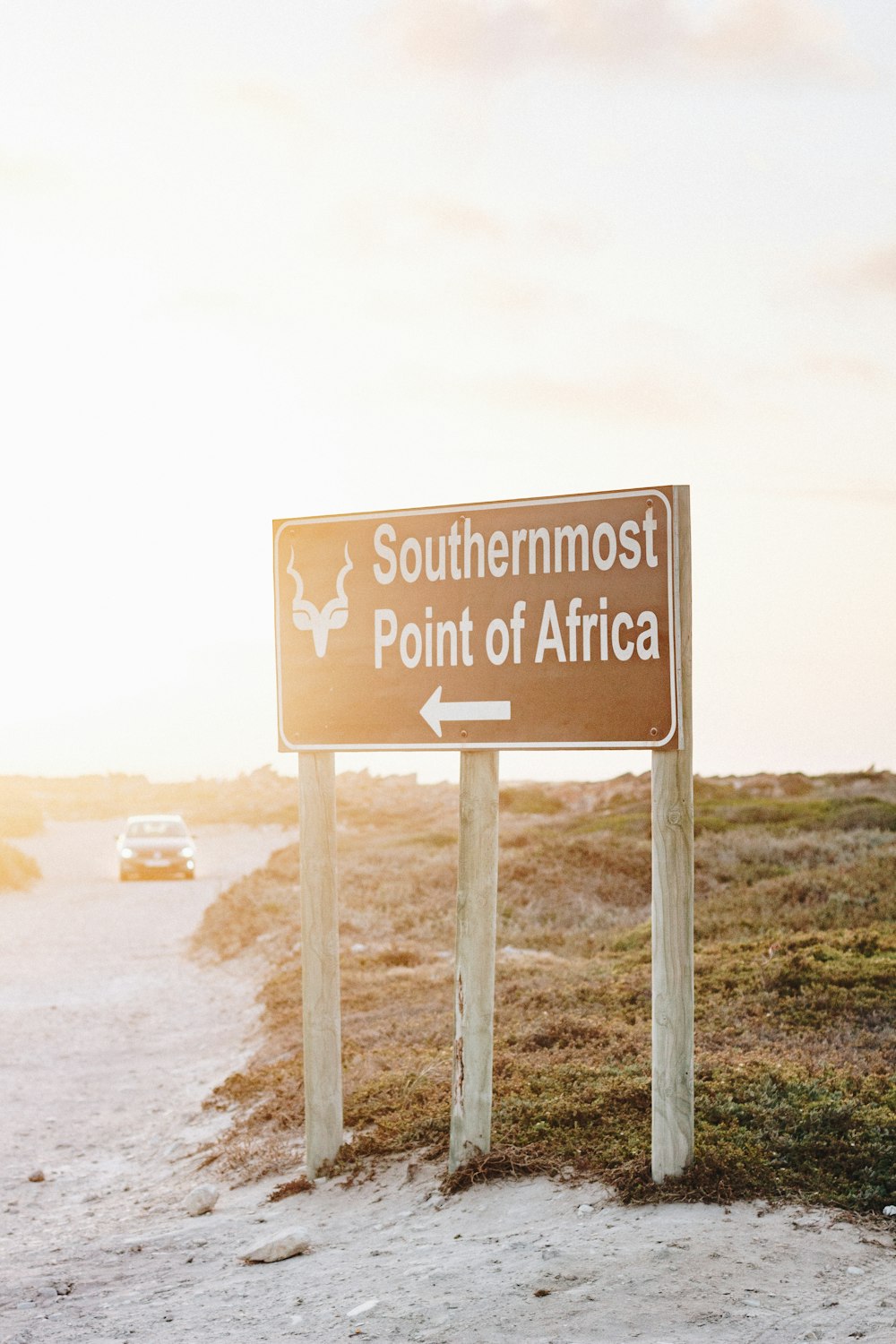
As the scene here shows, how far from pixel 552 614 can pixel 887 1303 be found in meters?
3.20

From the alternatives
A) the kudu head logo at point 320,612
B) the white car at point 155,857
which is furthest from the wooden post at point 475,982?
the white car at point 155,857

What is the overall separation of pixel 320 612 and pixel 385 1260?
326cm

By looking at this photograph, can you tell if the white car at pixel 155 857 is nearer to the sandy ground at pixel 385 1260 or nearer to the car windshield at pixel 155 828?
the car windshield at pixel 155 828

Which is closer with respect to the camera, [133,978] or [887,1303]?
[887,1303]

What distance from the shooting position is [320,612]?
22.8 ft

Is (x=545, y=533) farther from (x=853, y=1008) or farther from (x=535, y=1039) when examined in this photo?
(x=853, y=1008)

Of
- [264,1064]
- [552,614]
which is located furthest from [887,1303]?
[264,1064]

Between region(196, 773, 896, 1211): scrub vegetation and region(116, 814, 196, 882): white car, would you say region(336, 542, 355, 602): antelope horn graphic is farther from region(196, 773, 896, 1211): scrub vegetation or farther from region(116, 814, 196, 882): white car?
region(116, 814, 196, 882): white car

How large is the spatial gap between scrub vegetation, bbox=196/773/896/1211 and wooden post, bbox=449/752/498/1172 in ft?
0.63

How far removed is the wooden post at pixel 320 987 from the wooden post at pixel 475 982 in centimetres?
85

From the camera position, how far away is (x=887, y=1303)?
448cm

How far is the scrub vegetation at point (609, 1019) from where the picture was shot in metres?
6.00

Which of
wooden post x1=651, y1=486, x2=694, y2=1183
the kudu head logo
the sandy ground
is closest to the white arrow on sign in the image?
the kudu head logo

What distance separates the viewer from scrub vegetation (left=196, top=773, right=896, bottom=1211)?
6004 mm
